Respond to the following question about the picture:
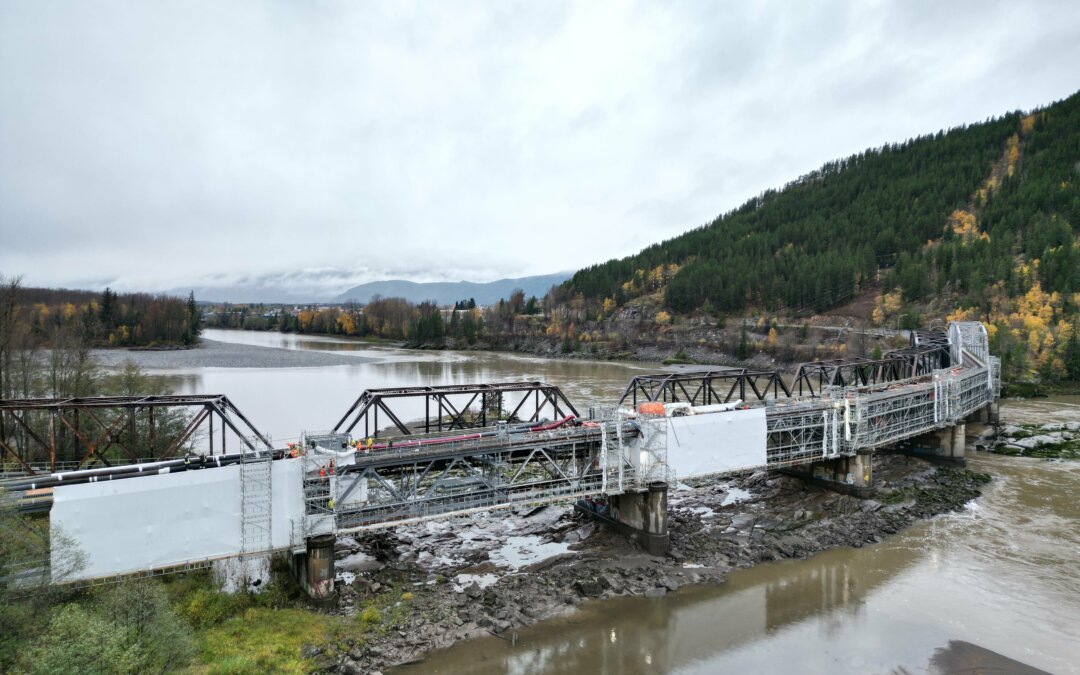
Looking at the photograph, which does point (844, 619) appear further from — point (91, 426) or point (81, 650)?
point (91, 426)

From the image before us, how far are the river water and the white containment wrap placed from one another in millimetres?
5162

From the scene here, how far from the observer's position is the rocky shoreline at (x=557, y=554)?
63.6 ft

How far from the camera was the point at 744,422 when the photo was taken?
29266 millimetres

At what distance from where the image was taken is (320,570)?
20031 millimetres

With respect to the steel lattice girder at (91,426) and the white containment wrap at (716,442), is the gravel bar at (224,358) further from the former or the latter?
the white containment wrap at (716,442)

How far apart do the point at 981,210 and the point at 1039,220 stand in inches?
1454

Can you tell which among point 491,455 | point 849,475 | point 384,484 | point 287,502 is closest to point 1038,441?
point 849,475

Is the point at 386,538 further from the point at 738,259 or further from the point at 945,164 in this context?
the point at 945,164

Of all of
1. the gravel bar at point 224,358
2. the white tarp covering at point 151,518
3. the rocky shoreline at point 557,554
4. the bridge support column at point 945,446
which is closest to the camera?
the white tarp covering at point 151,518

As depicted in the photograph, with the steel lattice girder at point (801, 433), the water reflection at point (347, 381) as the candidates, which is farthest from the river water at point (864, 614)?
the water reflection at point (347, 381)

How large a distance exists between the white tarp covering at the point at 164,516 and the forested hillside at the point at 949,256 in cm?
9266

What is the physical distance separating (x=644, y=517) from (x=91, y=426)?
32.6m

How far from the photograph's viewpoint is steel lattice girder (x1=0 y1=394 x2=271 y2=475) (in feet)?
69.8

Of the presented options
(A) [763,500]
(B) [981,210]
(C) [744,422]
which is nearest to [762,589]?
(C) [744,422]
